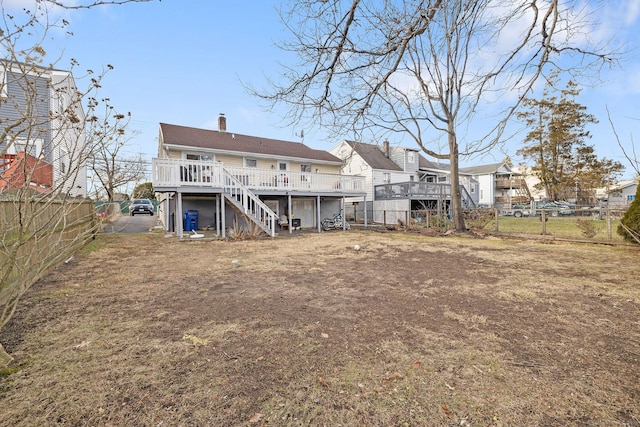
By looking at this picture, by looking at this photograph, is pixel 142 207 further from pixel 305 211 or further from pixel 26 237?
pixel 26 237

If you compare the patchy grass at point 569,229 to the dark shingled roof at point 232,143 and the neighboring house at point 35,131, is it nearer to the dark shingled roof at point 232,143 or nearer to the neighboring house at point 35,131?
the dark shingled roof at point 232,143

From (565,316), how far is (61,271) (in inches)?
340

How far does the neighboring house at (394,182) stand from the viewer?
64.4ft

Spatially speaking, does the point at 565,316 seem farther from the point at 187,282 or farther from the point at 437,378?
the point at 187,282

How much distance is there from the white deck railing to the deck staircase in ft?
1.08

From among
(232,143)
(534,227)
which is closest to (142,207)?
(232,143)

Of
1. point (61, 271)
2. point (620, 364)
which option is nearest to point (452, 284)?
point (620, 364)

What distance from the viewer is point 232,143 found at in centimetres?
1770

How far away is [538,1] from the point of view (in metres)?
4.06

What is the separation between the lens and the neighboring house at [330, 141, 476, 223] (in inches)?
773

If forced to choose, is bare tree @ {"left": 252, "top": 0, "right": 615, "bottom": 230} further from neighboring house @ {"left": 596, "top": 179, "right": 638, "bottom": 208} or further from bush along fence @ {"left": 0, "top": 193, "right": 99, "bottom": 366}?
neighboring house @ {"left": 596, "top": 179, "right": 638, "bottom": 208}

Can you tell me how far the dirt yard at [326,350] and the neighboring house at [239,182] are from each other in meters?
6.36

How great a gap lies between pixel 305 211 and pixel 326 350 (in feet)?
48.6

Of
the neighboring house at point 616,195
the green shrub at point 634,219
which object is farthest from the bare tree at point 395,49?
the neighboring house at point 616,195
